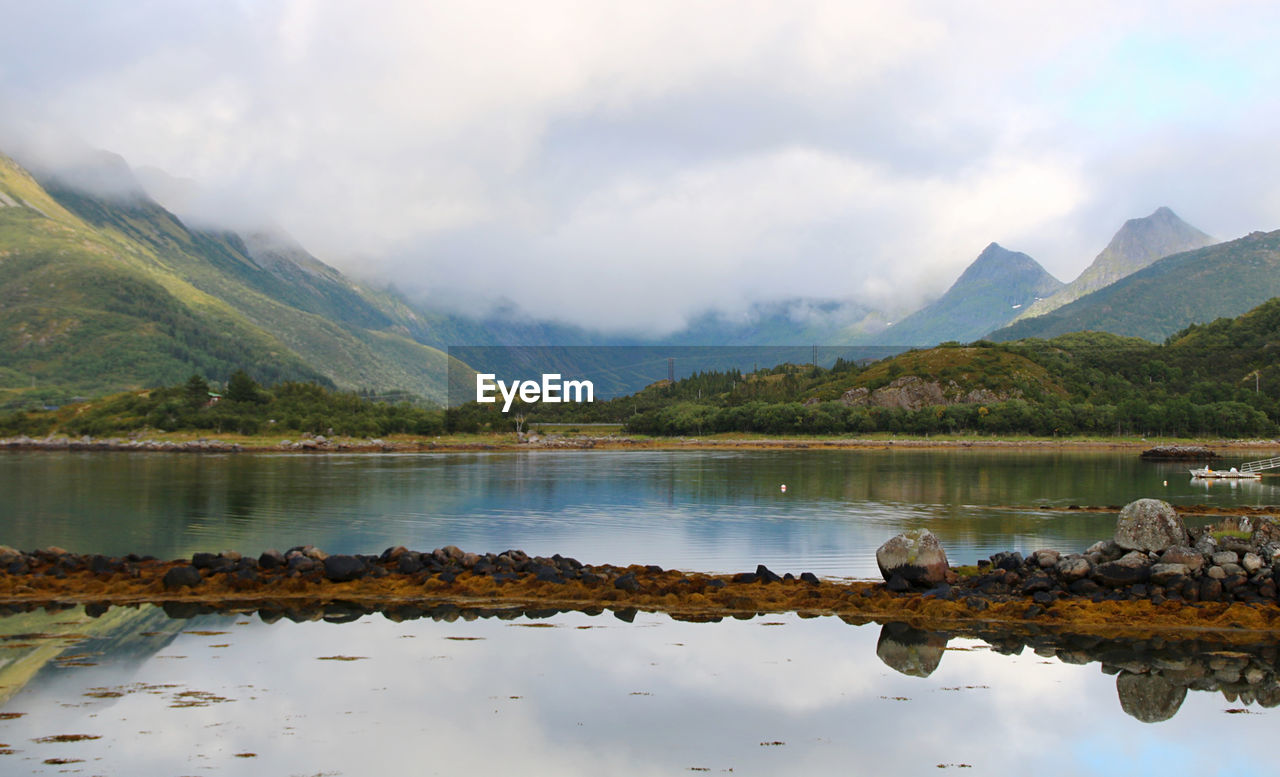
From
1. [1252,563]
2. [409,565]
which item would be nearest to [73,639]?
[409,565]

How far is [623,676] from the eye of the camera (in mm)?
16844

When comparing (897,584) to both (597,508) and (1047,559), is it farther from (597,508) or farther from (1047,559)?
(597,508)

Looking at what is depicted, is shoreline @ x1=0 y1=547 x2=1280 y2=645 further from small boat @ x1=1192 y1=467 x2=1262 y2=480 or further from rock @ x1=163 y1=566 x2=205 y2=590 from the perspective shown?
small boat @ x1=1192 y1=467 x2=1262 y2=480

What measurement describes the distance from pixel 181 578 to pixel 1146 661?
905 inches

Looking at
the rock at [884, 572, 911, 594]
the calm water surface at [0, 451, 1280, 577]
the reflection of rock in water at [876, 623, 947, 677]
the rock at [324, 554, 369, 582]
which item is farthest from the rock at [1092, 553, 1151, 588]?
the rock at [324, 554, 369, 582]

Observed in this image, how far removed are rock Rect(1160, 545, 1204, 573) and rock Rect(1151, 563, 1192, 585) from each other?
8.6 inches

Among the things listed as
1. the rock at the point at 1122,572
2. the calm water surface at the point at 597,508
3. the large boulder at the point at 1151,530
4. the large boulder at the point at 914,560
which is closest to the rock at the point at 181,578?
the calm water surface at the point at 597,508

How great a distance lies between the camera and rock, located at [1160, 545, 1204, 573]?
75.9 ft

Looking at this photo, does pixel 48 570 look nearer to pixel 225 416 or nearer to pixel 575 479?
pixel 575 479

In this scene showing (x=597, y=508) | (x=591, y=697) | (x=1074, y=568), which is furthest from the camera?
(x=597, y=508)

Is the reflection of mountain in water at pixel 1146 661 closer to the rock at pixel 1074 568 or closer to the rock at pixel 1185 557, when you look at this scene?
the rock at pixel 1074 568

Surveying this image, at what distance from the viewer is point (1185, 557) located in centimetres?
2330

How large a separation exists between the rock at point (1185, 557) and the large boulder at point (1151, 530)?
1.16 ft

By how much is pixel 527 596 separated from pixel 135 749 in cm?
1193
